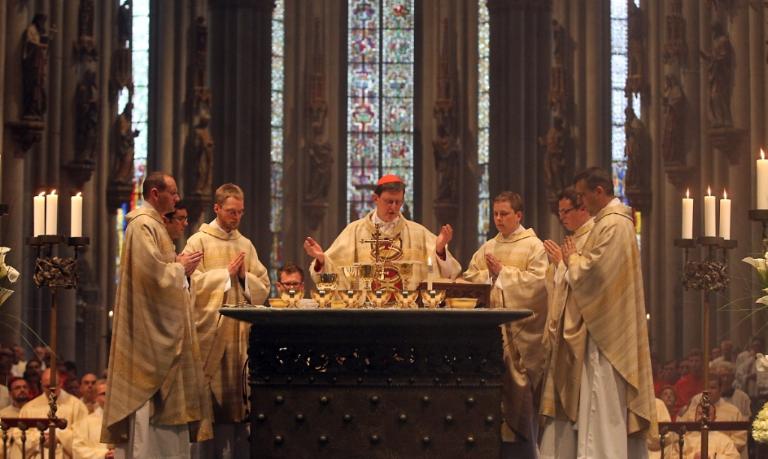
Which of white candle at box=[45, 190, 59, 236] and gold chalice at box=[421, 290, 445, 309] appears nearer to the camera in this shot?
gold chalice at box=[421, 290, 445, 309]

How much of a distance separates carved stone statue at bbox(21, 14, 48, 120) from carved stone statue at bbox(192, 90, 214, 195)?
341 inches

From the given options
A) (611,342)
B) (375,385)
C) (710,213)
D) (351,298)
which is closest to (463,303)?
(351,298)

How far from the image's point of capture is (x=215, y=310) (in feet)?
39.0

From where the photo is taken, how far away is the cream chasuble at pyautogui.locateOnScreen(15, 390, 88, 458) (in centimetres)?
1420

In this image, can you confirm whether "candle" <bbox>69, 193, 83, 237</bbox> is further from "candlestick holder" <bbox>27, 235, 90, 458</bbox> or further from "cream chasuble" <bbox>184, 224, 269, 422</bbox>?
"cream chasuble" <bbox>184, 224, 269, 422</bbox>

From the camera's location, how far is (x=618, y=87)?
30.1 meters

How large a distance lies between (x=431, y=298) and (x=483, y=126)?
2170 cm

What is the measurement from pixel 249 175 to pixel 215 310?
18.9m

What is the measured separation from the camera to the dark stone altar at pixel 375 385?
10.3 m

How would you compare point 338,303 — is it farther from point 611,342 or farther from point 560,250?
point 611,342

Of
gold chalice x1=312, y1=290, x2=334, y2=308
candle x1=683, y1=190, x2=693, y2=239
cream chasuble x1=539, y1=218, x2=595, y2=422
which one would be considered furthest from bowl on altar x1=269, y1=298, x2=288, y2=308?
candle x1=683, y1=190, x2=693, y2=239

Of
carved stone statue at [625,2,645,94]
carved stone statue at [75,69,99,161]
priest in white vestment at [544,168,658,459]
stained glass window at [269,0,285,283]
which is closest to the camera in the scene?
priest in white vestment at [544,168,658,459]

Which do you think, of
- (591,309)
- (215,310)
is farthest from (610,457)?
(215,310)

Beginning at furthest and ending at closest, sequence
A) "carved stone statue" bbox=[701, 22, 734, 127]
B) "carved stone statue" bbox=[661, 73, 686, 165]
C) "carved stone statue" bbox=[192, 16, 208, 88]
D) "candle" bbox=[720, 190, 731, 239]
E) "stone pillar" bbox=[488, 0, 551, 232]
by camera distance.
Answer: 1. "stone pillar" bbox=[488, 0, 551, 232]
2. "carved stone statue" bbox=[192, 16, 208, 88]
3. "carved stone statue" bbox=[661, 73, 686, 165]
4. "carved stone statue" bbox=[701, 22, 734, 127]
5. "candle" bbox=[720, 190, 731, 239]
